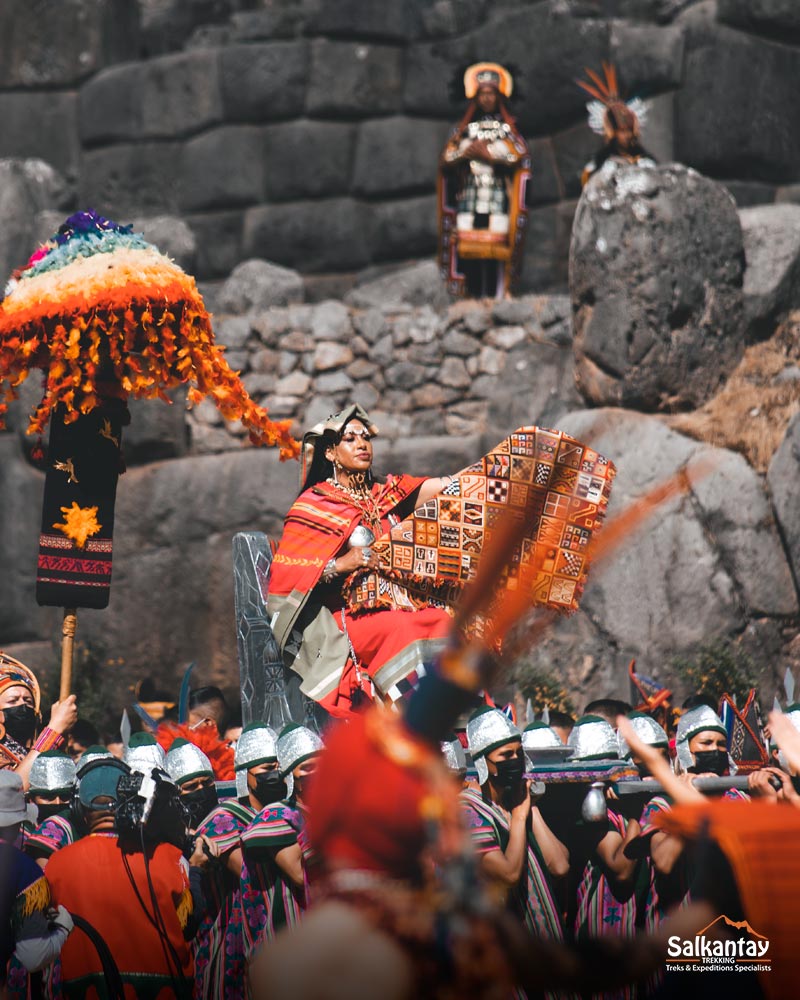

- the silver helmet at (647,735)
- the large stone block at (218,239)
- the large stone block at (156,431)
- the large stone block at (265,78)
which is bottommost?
the large stone block at (156,431)

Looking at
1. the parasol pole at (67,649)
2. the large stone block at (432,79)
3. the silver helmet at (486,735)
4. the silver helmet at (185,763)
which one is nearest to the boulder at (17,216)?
the large stone block at (432,79)

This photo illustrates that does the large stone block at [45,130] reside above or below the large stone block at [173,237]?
above

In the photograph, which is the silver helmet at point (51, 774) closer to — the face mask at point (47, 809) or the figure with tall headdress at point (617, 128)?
the face mask at point (47, 809)

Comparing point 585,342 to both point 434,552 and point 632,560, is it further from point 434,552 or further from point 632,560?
point 434,552

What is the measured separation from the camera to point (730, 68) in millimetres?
15266

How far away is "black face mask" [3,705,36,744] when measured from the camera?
712cm

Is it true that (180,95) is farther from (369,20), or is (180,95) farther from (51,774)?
(51,774)

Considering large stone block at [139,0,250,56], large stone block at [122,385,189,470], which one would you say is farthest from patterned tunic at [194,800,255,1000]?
large stone block at [139,0,250,56]

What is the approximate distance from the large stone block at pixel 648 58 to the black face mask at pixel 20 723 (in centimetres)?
1083

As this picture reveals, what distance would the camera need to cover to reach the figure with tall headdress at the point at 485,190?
1403 cm

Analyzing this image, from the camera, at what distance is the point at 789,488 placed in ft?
34.6

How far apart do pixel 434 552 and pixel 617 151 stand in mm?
7638

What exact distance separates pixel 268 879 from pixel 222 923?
14.2 inches
